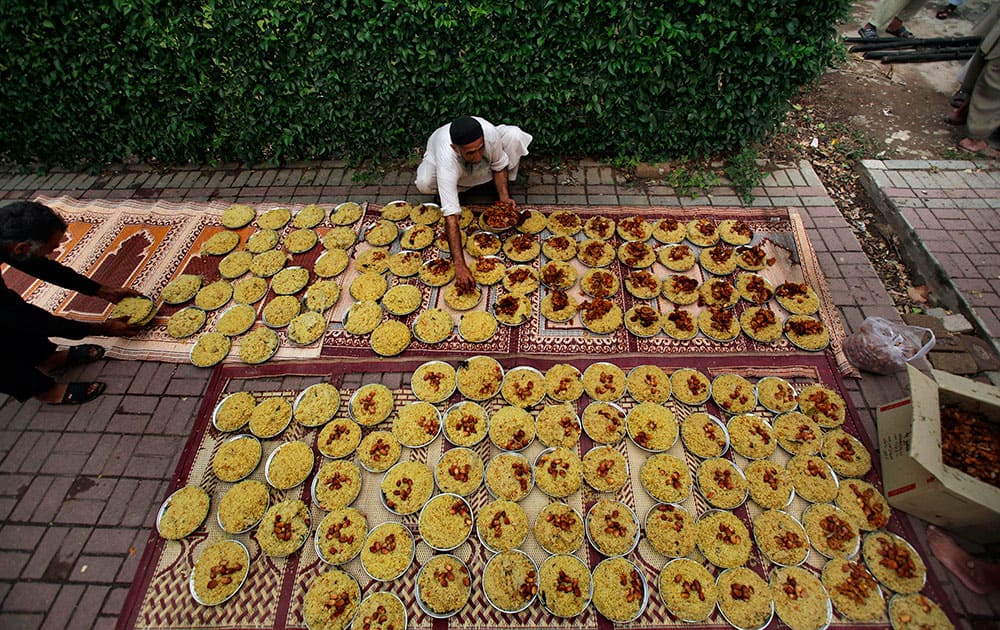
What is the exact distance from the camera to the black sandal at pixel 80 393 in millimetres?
4160

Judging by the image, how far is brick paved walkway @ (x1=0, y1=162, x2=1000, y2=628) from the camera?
3.29m

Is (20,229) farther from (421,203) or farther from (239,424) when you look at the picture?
(421,203)

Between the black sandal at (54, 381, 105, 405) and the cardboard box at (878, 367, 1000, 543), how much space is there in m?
6.40

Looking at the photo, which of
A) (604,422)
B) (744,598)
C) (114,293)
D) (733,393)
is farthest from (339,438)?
(733,393)

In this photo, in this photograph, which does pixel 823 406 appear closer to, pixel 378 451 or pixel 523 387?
pixel 523 387

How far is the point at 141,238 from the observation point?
552cm

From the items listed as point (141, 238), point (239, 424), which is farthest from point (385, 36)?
point (239, 424)

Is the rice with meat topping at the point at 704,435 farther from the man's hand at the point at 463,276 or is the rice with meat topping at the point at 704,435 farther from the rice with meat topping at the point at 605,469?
the man's hand at the point at 463,276

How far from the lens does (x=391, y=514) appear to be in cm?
351

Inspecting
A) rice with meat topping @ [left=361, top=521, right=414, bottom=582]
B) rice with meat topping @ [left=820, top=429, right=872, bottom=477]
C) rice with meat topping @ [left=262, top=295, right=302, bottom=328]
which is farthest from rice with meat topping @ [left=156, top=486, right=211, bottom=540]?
rice with meat topping @ [left=820, top=429, right=872, bottom=477]

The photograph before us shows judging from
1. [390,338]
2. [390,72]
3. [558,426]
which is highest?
[390,72]

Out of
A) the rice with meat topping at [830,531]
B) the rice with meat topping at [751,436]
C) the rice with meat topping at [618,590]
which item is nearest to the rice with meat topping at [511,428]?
the rice with meat topping at [618,590]

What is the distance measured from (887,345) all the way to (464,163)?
414cm

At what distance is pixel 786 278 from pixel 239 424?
5349 millimetres
